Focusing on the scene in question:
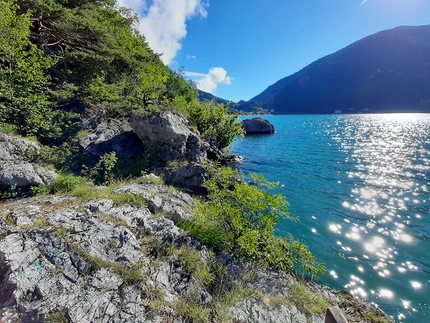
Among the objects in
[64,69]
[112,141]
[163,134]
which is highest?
[64,69]

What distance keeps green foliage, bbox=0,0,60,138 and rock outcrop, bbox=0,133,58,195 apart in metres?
1.88

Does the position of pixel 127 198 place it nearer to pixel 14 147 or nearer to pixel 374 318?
pixel 14 147

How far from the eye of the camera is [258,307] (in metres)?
4.39

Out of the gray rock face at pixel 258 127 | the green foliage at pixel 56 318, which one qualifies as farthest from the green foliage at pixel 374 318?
the gray rock face at pixel 258 127

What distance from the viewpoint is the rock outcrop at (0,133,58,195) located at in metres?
6.42

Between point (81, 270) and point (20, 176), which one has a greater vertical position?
point (20, 176)

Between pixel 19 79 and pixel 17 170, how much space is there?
6.36 m

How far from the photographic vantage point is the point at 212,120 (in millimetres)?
23531

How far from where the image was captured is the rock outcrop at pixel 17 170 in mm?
6418

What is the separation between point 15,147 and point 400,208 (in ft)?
68.6

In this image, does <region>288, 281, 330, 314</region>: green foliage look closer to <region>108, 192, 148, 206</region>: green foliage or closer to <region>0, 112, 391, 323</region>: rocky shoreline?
<region>0, 112, 391, 323</region>: rocky shoreline

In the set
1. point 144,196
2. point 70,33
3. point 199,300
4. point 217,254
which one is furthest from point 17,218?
point 70,33

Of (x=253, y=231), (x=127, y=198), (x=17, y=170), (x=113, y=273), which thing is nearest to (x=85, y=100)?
(x=17, y=170)

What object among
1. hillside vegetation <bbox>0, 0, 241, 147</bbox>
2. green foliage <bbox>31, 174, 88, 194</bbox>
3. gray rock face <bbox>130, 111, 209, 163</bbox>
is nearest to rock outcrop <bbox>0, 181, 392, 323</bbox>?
green foliage <bbox>31, 174, 88, 194</bbox>
